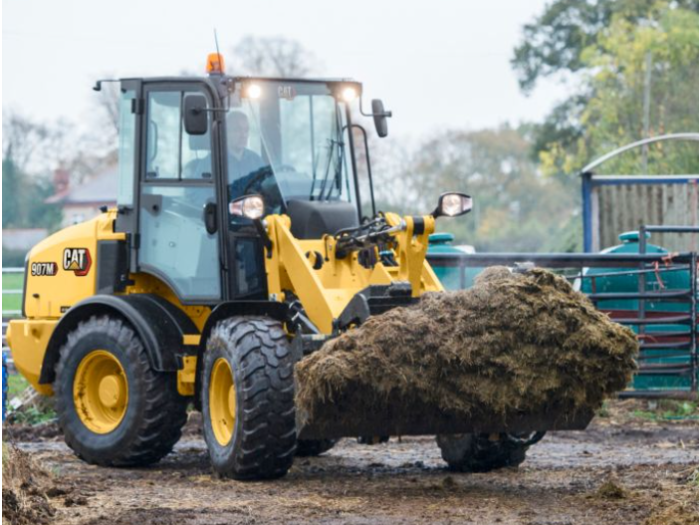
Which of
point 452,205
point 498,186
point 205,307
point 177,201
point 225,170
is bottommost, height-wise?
point 205,307

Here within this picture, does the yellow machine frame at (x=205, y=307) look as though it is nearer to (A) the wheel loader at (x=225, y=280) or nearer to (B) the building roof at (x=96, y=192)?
(A) the wheel loader at (x=225, y=280)

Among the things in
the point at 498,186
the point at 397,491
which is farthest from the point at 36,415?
the point at 498,186

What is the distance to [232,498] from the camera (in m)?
8.75

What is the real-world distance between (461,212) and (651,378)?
20.9ft

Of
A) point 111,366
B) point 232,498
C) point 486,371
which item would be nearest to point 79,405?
point 111,366

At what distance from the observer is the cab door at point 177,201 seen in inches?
421

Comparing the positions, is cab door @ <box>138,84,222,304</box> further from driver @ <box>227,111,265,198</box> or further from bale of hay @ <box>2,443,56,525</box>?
bale of hay @ <box>2,443,56,525</box>

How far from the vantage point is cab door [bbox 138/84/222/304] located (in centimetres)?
1070

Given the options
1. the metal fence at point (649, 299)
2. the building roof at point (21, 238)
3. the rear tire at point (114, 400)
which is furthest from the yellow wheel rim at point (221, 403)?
the building roof at point (21, 238)

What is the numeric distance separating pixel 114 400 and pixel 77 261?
1.26 meters

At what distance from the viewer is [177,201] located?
11.0m

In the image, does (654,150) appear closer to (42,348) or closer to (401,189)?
(401,189)

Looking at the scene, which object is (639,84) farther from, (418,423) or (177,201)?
(418,423)

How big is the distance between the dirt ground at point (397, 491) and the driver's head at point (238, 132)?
93.3 inches
